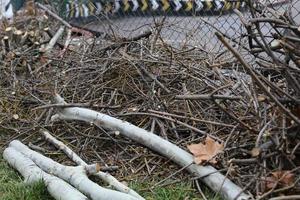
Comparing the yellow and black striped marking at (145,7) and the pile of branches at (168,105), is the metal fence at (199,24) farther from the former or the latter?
the pile of branches at (168,105)

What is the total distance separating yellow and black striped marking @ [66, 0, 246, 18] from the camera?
21.5ft

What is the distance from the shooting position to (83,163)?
3932 mm

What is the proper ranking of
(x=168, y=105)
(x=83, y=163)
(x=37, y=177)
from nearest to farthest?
1. (x=37, y=177)
2. (x=83, y=163)
3. (x=168, y=105)

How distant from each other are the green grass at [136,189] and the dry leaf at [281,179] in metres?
0.47

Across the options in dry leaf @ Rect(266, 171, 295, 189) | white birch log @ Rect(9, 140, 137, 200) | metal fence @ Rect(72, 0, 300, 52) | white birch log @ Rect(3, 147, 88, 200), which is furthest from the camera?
metal fence @ Rect(72, 0, 300, 52)

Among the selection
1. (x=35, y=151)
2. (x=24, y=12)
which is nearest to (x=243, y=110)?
(x=35, y=151)

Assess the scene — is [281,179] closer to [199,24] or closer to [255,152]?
[255,152]

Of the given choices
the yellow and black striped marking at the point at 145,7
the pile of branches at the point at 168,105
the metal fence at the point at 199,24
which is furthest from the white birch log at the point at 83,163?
the yellow and black striped marking at the point at 145,7

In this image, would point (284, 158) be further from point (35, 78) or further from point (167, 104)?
point (35, 78)

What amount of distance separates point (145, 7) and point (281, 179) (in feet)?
17.0

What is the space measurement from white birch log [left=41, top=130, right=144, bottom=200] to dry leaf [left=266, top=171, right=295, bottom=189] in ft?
2.47

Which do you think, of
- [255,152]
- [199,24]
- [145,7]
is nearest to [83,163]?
[255,152]

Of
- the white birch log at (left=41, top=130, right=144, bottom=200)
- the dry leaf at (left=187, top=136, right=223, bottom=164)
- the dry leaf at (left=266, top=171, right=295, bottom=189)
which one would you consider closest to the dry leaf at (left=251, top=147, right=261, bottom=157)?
the dry leaf at (left=266, top=171, right=295, bottom=189)

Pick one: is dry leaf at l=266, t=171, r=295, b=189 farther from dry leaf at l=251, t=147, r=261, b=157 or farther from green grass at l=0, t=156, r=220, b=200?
green grass at l=0, t=156, r=220, b=200
